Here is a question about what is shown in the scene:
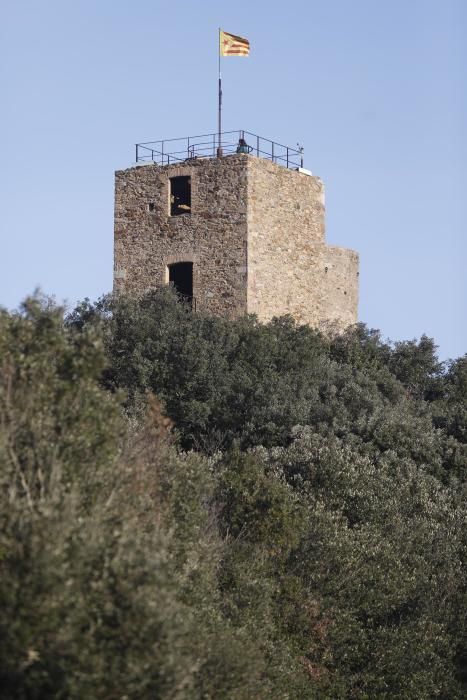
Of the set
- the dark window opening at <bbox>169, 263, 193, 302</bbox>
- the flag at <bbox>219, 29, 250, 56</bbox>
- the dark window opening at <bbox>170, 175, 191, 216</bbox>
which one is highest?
the flag at <bbox>219, 29, 250, 56</bbox>

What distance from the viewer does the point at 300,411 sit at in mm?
32875

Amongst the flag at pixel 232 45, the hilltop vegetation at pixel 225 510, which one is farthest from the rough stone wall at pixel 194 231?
the flag at pixel 232 45

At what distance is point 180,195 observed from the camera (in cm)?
3650

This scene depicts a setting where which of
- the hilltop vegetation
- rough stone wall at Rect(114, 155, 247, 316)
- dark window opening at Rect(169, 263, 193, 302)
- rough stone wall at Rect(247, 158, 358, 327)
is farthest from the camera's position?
dark window opening at Rect(169, 263, 193, 302)

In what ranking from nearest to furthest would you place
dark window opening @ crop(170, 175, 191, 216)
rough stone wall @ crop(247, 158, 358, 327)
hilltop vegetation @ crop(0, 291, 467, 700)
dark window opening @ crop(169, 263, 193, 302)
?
hilltop vegetation @ crop(0, 291, 467, 700) → rough stone wall @ crop(247, 158, 358, 327) → dark window opening @ crop(169, 263, 193, 302) → dark window opening @ crop(170, 175, 191, 216)

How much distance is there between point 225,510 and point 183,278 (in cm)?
1193

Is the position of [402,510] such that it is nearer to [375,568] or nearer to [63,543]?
[375,568]

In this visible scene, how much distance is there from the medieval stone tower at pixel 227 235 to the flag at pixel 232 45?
106 inches

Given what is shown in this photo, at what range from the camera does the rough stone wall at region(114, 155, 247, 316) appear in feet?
116

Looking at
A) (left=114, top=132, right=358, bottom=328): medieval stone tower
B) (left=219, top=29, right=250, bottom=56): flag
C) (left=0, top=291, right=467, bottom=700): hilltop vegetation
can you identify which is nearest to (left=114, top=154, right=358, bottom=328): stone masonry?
(left=114, top=132, right=358, bottom=328): medieval stone tower

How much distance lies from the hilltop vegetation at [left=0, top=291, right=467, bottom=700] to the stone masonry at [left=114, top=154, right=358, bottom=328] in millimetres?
1028

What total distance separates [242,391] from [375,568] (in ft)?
27.2

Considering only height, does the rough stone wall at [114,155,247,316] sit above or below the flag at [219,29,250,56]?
below

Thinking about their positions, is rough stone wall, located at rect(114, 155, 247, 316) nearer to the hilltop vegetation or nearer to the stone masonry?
the stone masonry
